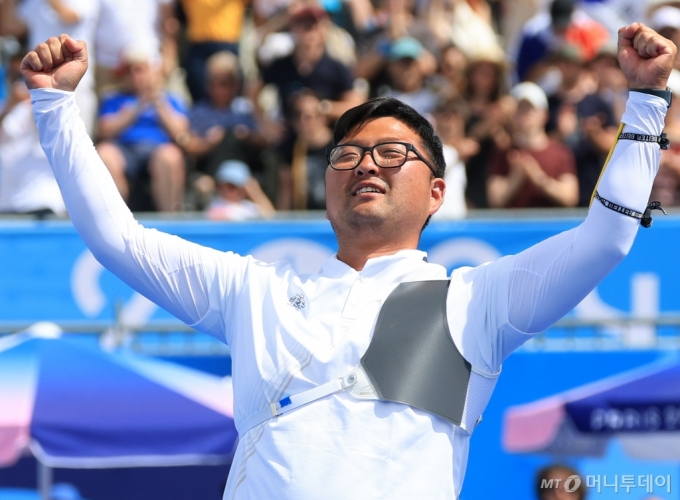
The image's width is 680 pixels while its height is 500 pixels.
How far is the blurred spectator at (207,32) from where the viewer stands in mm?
9086

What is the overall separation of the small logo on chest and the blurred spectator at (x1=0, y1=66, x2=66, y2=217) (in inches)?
195

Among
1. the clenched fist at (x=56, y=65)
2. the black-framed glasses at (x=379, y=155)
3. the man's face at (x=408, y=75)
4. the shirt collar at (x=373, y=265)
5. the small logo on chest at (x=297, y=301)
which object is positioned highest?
the clenched fist at (x=56, y=65)

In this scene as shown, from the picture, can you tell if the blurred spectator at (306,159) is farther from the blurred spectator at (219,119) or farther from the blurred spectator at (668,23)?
the blurred spectator at (668,23)

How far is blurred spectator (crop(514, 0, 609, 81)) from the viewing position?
8.88m

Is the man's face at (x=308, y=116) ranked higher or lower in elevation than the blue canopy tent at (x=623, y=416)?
higher

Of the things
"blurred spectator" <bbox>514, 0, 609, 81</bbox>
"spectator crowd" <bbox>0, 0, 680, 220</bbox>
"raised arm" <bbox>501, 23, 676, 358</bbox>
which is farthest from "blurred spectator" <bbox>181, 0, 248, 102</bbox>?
"raised arm" <bbox>501, 23, 676, 358</bbox>

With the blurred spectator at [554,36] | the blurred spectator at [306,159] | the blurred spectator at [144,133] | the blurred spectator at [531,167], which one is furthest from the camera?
the blurred spectator at [554,36]

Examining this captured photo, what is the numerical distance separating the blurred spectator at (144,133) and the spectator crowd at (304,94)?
0.04ft

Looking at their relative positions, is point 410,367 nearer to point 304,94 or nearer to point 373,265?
point 373,265

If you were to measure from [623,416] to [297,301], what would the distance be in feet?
9.22

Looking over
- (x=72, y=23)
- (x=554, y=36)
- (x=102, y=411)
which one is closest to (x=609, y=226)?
(x=102, y=411)

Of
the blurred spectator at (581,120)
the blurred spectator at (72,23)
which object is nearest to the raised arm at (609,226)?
the blurred spectator at (581,120)

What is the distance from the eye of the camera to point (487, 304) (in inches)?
115

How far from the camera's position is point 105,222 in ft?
10.0
